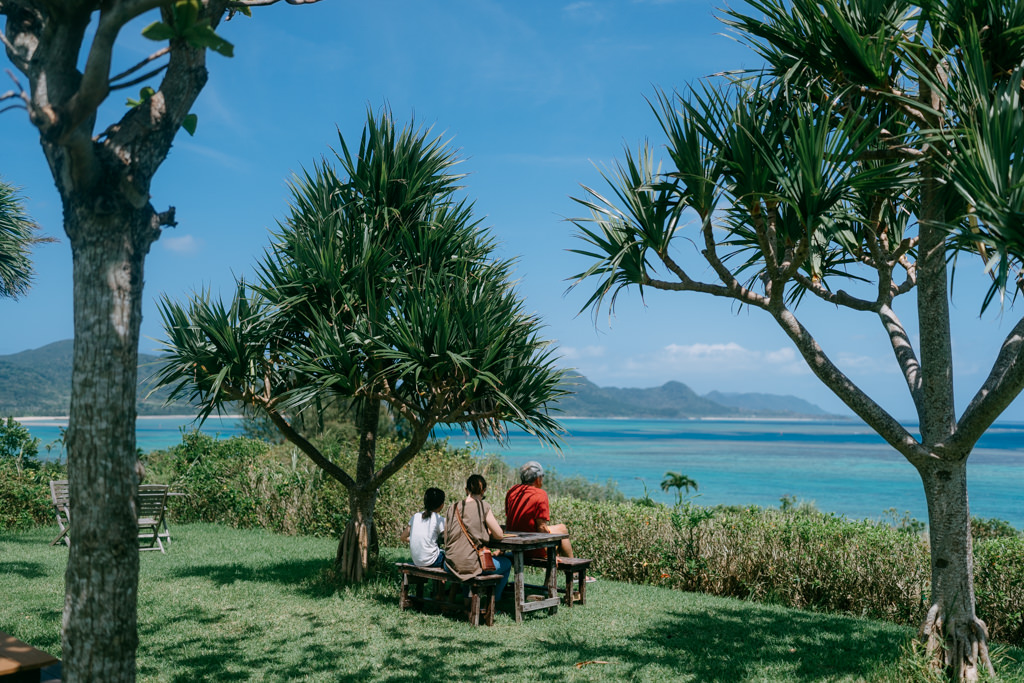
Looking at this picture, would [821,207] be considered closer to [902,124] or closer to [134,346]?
[902,124]

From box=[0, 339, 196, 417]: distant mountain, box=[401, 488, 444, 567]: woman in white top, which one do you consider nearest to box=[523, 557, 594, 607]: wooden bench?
box=[401, 488, 444, 567]: woman in white top

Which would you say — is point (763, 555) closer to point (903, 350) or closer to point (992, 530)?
point (903, 350)

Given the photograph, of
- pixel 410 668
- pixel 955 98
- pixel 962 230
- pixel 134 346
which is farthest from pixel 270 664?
pixel 955 98

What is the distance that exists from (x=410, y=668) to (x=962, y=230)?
4614mm

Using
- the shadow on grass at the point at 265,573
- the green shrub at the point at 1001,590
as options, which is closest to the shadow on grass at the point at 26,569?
the shadow on grass at the point at 265,573

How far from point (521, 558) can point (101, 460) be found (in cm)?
461

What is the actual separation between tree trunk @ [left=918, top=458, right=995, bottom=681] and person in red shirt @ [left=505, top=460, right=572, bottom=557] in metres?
3.51

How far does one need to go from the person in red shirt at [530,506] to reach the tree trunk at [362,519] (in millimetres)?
1679

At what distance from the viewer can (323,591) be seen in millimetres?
7855

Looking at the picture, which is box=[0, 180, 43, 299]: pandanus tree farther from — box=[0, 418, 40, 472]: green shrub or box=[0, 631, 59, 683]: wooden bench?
box=[0, 631, 59, 683]: wooden bench

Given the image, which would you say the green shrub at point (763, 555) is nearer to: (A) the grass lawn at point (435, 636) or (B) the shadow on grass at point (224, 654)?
(A) the grass lawn at point (435, 636)

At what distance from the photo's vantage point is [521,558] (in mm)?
6863

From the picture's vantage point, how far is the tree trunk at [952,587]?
15.9 feet

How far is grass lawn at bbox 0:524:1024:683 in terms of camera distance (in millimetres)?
5246
